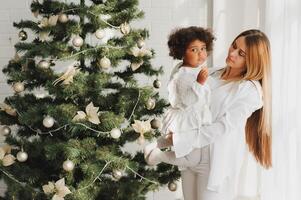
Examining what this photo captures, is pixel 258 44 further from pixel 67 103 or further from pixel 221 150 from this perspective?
pixel 67 103

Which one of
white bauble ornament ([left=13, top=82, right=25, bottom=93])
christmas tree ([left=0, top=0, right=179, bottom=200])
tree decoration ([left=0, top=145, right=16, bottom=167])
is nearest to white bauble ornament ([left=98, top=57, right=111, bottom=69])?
christmas tree ([left=0, top=0, right=179, bottom=200])

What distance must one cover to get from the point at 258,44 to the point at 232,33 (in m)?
0.94

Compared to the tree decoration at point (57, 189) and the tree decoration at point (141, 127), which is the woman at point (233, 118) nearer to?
the tree decoration at point (141, 127)

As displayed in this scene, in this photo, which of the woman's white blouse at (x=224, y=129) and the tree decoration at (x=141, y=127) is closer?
the woman's white blouse at (x=224, y=129)

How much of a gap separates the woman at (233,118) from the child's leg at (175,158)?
0.01 meters

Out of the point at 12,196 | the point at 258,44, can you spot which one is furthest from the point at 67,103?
the point at 258,44

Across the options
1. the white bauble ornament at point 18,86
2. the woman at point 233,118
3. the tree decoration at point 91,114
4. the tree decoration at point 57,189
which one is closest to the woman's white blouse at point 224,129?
the woman at point 233,118

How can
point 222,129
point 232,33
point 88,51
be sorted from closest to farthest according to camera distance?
point 222,129 < point 88,51 < point 232,33

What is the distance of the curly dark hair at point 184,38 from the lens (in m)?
1.93

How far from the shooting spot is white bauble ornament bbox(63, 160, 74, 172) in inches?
74.5

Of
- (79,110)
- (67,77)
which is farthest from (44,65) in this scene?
(79,110)

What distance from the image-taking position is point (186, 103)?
187 cm

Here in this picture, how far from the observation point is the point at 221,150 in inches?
75.0

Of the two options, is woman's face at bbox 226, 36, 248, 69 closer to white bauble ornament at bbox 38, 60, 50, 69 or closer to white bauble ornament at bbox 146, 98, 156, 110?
white bauble ornament at bbox 146, 98, 156, 110
